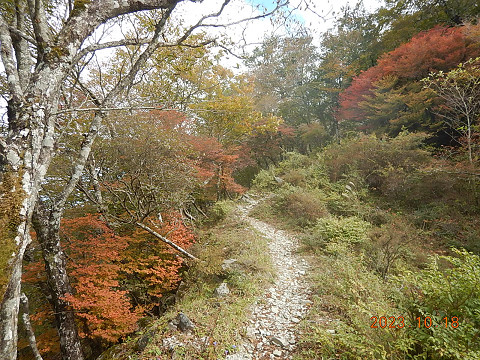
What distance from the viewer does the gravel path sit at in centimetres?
340

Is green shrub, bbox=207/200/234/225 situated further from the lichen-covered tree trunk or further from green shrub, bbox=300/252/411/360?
the lichen-covered tree trunk

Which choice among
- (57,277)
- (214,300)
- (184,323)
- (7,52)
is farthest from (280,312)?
(7,52)

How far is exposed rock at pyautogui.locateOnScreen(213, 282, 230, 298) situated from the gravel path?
0.80 meters

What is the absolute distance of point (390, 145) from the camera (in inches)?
417

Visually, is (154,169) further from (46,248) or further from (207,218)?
(207,218)

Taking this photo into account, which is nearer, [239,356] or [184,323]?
[239,356]

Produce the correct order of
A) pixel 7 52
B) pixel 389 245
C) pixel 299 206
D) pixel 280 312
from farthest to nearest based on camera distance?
pixel 299 206 < pixel 389 245 < pixel 280 312 < pixel 7 52

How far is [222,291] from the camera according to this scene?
4.94m

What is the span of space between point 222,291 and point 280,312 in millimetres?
1443

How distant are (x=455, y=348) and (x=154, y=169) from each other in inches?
300

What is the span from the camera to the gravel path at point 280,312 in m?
3.40

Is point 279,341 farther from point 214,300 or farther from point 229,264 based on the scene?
point 229,264

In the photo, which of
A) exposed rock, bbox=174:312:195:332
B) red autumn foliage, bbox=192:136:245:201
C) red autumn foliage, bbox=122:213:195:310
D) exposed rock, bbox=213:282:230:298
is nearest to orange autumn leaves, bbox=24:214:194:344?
red autumn foliage, bbox=122:213:195:310

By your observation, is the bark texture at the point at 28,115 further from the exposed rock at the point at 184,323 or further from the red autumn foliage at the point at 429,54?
the red autumn foliage at the point at 429,54
